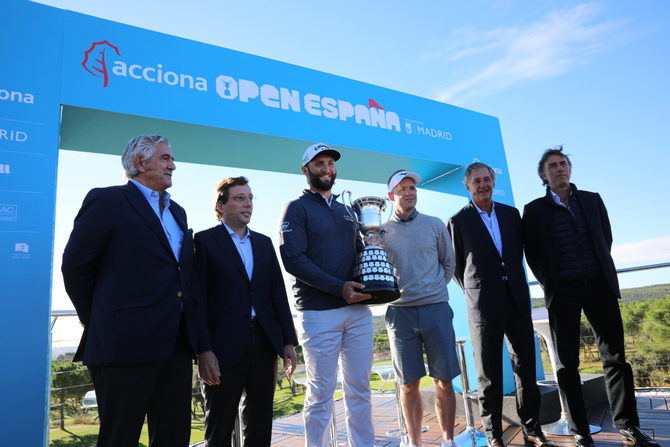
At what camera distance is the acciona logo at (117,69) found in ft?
9.25

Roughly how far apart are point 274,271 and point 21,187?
1.47 m

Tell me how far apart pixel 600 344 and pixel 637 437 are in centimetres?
52

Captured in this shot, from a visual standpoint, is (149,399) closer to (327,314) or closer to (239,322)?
(239,322)

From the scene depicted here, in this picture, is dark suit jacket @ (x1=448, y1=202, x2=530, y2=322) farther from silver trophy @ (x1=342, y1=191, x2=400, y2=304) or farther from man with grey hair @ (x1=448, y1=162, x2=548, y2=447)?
silver trophy @ (x1=342, y1=191, x2=400, y2=304)

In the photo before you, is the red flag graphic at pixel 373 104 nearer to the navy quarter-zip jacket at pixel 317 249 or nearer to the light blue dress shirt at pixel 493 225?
the light blue dress shirt at pixel 493 225

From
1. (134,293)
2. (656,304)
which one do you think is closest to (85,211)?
(134,293)

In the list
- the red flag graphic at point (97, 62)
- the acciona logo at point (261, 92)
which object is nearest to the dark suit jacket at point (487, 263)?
the acciona logo at point (261, 92)

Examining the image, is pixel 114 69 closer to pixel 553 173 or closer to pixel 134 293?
pixel 134 293

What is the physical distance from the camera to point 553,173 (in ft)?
9.26

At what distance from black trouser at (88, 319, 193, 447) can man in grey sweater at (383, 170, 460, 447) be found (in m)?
1.32

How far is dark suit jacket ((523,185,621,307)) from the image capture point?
2605 millimetres

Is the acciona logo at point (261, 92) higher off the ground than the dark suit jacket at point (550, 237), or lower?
higher

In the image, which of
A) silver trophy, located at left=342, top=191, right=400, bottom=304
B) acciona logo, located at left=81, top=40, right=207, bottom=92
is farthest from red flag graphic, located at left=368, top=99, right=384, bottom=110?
silver trophy, located at left=342, top=191, right=400, bottom=304

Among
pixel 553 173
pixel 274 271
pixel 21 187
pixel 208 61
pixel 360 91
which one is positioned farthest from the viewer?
pixel 360 91
